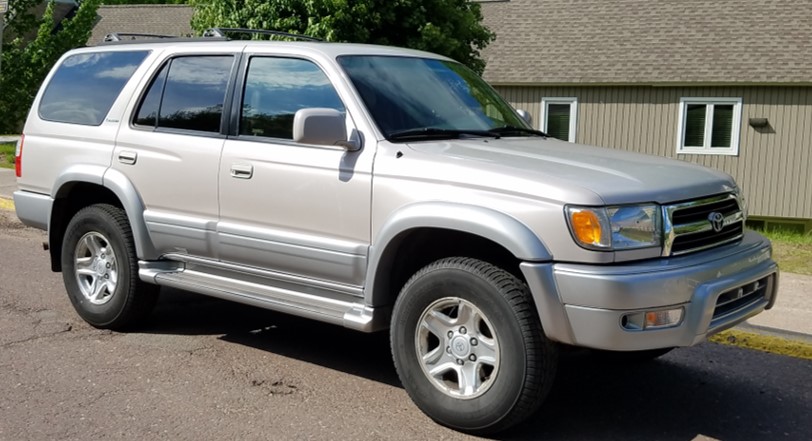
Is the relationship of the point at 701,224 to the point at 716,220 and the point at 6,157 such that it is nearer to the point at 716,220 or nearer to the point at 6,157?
the point at 716,220

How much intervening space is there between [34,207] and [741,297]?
485 centimetres

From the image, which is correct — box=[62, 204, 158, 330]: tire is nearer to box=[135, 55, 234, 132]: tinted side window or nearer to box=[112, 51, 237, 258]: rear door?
box=[112, 51, 237, 258]: rear door

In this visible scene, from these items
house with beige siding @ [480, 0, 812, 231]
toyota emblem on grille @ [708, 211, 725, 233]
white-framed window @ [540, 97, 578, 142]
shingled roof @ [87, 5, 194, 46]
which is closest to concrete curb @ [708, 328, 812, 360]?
toyota emblem on grille @ [708, 211, 725, 233]

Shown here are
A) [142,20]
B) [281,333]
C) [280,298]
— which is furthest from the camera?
[142,20]

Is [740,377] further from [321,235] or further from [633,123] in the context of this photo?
[633,123]

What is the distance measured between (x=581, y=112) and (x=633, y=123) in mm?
1147

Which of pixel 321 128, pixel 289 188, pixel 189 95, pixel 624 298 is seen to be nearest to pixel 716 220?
pixel 624 298

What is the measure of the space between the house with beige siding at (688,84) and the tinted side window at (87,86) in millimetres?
14366

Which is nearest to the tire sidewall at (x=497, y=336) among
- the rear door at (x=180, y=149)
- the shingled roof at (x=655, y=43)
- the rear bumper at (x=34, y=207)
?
the rear door at (x=180, y=149)

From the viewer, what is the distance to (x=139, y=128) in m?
6.19

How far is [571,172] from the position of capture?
4.57 metres

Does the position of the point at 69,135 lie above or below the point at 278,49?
below

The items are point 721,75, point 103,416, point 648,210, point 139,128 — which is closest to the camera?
point 648,210

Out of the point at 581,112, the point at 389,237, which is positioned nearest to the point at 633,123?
the point at 581,112
